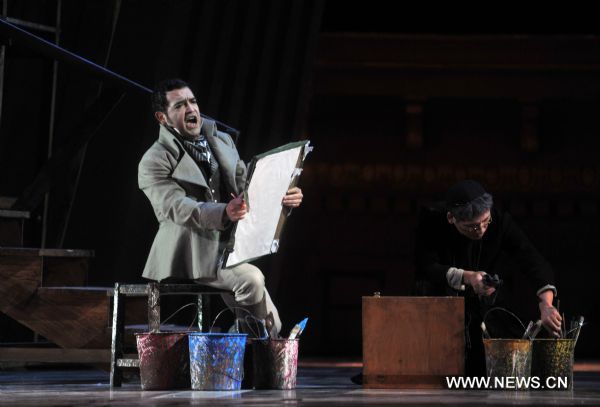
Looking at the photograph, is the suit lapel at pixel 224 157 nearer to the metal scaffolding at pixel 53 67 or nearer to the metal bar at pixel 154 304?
the metal bar at pixel 154 304

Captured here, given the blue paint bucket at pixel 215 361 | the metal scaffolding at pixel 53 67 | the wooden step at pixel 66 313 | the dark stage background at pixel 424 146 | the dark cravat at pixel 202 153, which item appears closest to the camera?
the blue paint bucket at pixel 215 361

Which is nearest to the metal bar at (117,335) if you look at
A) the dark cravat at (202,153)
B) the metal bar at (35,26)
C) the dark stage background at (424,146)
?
the dark cravat at (202,153)

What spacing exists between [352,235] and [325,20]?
1.78 meters

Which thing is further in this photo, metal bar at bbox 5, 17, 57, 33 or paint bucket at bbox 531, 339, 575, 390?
metal bar at bbox 5, 17, 57, 33

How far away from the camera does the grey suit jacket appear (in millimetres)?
4660

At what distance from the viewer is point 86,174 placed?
277 inches

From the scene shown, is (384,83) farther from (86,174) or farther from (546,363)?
(546,363)

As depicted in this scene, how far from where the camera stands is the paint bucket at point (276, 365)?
4562 millimetres

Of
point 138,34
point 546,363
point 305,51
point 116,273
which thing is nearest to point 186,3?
point 138,34

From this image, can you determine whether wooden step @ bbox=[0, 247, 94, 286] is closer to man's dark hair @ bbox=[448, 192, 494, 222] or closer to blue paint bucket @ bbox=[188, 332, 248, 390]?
blue paint bucket @ bbox=[188, 332, 248, 390]

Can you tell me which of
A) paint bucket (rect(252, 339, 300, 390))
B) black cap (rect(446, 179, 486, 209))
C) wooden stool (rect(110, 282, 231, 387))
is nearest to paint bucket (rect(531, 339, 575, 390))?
black cap (rect(446, 179, 486, 209))

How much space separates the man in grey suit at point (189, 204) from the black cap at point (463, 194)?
0.67 meters

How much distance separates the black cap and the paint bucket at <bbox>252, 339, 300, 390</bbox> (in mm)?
928

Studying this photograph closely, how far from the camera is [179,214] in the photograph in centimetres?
466
